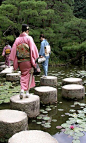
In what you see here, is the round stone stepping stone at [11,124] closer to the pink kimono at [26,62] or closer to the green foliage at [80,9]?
the pink kimono at [26,62]

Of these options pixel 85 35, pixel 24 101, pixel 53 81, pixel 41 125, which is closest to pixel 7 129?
pixel 41 125

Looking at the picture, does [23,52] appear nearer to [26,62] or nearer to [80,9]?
[26,62]

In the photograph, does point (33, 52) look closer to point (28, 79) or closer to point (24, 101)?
point (28, 79)

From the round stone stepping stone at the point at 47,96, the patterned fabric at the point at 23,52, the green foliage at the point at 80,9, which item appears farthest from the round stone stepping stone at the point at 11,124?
the green foliage at the point at 80,9

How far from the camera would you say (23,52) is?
428 centimetres

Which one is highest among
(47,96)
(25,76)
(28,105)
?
(25,76)

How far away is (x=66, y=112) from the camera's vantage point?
4324 mm

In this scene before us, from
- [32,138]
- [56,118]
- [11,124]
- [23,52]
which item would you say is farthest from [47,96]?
[32,138]

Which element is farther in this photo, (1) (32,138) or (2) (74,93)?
(2) (74,93)

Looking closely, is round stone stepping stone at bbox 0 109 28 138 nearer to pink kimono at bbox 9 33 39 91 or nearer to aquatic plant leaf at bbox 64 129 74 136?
aquatic plant leaf at bbox 64 129 74 136

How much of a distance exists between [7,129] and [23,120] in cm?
30

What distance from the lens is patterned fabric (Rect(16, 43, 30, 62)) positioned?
4.25 meters

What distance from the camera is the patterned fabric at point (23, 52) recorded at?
4.25 m

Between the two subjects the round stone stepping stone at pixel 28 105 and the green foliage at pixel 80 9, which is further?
the green foliage at pixel 80 9
